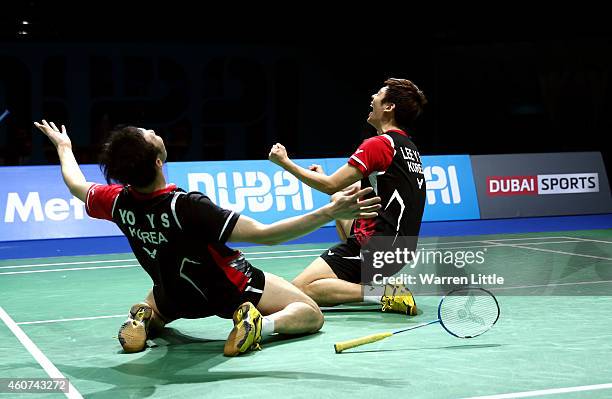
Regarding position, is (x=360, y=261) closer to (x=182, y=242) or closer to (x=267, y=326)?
(x=267, y=326)

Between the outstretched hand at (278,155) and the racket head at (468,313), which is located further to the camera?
the outstretched hand at (278,155)

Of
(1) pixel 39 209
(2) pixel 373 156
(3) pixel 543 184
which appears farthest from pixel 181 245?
(3) pixel 543 184

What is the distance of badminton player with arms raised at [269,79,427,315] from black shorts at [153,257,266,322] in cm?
96

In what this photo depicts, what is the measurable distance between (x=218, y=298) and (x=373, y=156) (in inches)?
54.0

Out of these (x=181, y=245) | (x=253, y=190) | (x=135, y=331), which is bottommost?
(x=135, y=331)

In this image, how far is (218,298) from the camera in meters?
4.22

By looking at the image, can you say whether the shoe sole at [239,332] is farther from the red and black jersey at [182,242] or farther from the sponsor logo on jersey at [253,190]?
the sponsor logo on jersey at [253,190]

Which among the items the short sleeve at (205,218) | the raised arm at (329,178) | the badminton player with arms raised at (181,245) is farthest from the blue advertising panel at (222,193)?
the short sleeve at (205,218)

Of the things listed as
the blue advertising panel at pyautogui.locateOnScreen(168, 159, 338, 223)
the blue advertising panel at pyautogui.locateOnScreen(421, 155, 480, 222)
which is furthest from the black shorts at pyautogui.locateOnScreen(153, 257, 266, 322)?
the blue advertising panel at pyautogui.locateOnScreen(421, 155, 480, 222)

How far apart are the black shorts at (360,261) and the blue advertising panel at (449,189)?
17.7 ft

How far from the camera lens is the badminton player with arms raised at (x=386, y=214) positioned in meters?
5.18

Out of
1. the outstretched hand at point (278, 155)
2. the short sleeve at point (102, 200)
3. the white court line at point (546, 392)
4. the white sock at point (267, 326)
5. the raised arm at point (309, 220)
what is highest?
the outstretched hand at point (278, 155)

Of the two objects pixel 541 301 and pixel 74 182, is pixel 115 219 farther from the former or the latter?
pixel 541 301

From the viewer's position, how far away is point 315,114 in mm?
17375
